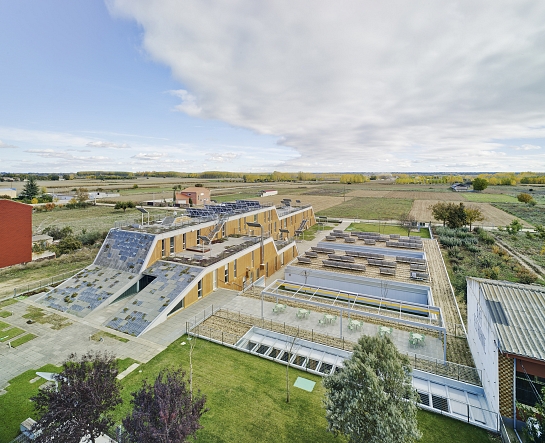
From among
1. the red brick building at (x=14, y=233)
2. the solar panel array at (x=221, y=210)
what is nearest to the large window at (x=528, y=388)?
the solar panel array at (x=221, y=210)

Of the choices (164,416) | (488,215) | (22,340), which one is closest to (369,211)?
(488,215)

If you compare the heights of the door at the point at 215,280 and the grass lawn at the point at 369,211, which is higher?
the grass lawn at the point at 369,211

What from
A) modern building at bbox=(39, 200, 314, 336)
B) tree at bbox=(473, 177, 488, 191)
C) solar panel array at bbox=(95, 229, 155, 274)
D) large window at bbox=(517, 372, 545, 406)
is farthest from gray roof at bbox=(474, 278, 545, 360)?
tree at bbox=(473, 177, 488, 191)

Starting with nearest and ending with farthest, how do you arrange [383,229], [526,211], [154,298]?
[154,298] < [383,229] < [526,211]

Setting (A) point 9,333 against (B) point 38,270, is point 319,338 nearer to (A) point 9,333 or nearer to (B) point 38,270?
(A) point 9,333

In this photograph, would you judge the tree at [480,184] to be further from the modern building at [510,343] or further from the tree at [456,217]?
the modern building at [510,343]

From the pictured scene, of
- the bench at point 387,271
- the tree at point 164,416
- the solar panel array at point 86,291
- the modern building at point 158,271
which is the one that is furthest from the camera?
the bench at point 387,271
